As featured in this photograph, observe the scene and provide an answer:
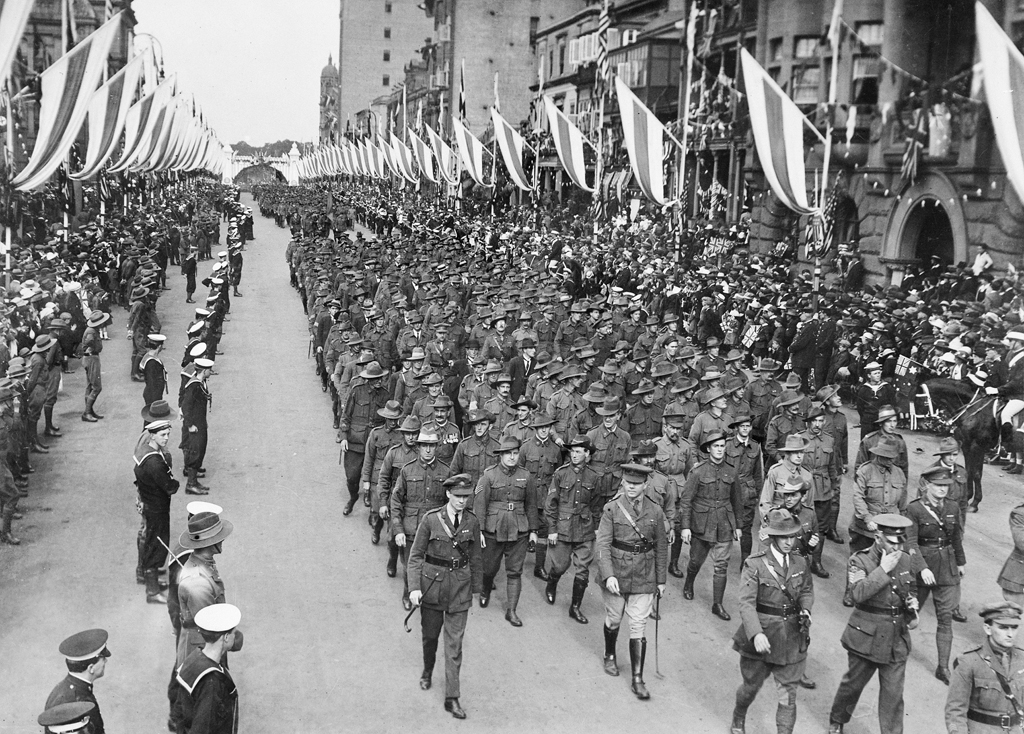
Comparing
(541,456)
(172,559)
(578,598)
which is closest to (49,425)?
(172,559)

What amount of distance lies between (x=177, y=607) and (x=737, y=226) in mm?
26977

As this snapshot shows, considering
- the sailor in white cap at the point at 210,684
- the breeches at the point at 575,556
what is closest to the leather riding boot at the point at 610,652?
the breeches at the point at 575,556

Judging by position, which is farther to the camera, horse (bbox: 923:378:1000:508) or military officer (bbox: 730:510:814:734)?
horse (bbox: 923:378:1000:508)

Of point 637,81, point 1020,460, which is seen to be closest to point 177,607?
point 1020,460

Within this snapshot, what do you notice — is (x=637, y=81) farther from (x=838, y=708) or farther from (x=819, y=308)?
(x=838, y=708)

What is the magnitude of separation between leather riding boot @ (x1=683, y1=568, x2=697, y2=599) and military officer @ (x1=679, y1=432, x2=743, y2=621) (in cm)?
29

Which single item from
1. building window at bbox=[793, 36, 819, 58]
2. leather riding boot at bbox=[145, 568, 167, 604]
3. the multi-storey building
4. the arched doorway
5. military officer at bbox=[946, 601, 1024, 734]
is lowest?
leather riding boot at bbox=[145, 568, 167, 604]

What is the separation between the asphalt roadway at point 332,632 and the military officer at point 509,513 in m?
0.41

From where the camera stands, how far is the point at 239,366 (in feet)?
67.8

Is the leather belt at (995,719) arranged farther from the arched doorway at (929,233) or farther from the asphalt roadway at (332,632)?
the arched doorway at (929,233)

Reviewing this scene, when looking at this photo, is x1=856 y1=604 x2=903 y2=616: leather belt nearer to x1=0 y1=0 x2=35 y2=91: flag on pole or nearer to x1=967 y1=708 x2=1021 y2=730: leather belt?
x1=967 y1=708 x2=1021 y2=730: leather belt

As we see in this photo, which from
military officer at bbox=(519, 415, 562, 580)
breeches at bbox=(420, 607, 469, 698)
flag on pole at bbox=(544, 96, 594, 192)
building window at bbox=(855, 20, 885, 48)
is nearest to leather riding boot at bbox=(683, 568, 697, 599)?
military officer at bbox=(519, 415, 562, 580)

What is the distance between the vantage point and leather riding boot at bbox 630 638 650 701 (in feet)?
25.3

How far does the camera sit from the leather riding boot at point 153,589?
9.07 metres
